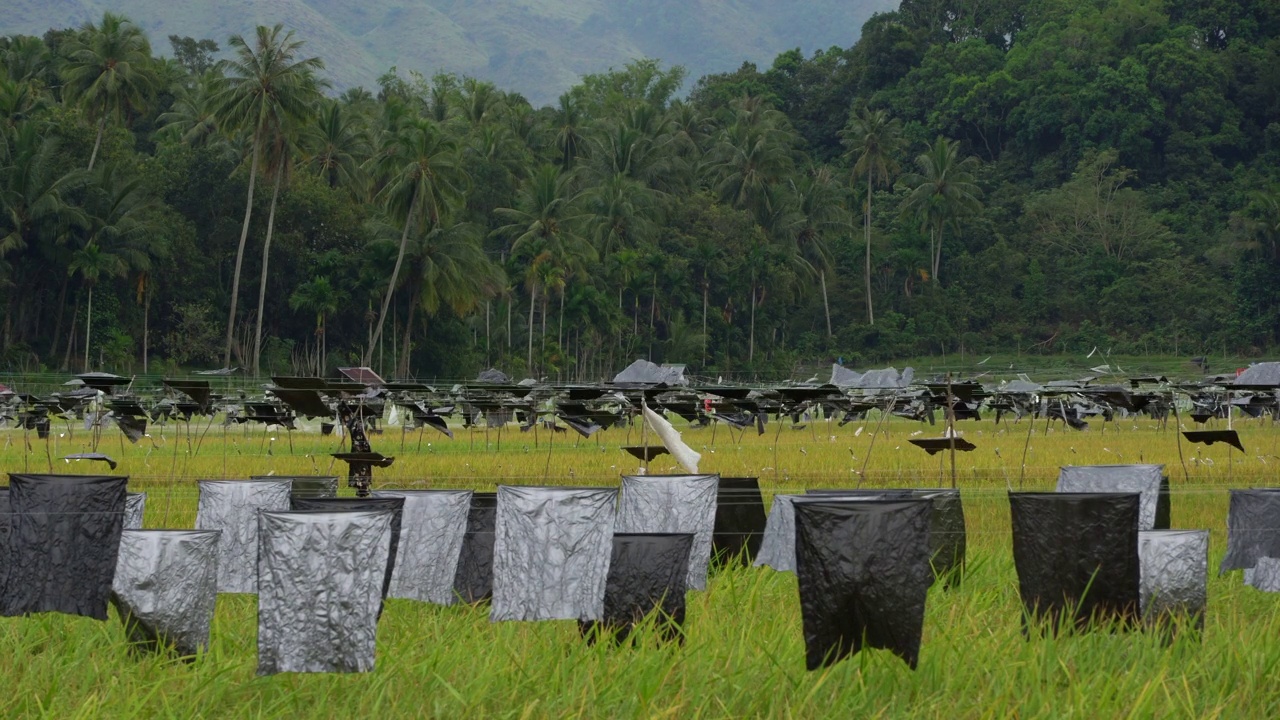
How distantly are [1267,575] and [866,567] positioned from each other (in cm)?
328

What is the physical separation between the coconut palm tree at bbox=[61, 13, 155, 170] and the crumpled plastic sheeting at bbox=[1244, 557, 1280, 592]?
171ft

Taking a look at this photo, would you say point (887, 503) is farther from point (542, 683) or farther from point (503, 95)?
point (503, 95)

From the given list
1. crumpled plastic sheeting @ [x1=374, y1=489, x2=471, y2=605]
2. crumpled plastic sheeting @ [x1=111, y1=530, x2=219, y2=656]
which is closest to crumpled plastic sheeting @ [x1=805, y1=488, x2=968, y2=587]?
crumpled plastic sheeting @ [x1=374, y1=489, x2=471, y2=605]

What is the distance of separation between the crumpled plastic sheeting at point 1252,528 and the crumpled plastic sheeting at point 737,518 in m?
2.79

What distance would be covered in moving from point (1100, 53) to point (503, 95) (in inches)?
1362

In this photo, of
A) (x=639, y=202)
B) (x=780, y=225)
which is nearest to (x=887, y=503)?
(x=639, y=202)

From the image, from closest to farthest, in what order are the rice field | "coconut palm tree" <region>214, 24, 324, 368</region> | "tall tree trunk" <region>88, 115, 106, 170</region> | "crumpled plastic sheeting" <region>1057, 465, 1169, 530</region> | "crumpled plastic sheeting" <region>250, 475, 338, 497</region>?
the rice field
"crumpled plastic sheeting" <region>1057, 465, 1169, 530</region>
"crumpled plastic sheeting" <region>250, 475, 338, 497</region>
"coconut palm tree" <region>214, 24, 324, 368</region>
"tall tree trunk" <region>88, 115, 106, 170</region>

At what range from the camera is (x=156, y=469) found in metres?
19.2

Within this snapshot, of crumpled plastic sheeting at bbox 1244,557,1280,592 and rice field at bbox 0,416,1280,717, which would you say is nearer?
rice field at bbox 0,416,1280,717

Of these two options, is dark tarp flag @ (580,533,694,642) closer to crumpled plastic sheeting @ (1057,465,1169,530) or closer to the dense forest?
crumpled plastic sheeting @ (1057,465,1169,530)

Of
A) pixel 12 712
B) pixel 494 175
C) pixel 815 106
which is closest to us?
pixel 12 712

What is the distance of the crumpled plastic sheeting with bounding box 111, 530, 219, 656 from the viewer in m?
6.45

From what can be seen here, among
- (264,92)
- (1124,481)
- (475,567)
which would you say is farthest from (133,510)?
(264,92)

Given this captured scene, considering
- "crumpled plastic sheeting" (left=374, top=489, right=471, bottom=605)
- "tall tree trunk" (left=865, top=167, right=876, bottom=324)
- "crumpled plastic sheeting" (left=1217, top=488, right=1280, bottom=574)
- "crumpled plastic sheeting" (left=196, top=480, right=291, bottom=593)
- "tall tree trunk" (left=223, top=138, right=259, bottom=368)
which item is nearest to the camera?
"crumpled plastic sheeting" (left=374, top=489, right=471, bottom=605)
